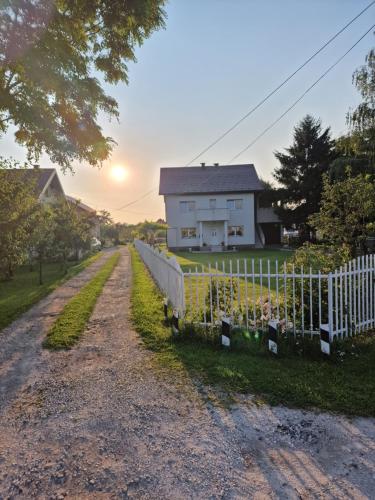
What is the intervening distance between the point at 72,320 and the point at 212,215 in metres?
23.6

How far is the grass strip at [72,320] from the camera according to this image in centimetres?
566

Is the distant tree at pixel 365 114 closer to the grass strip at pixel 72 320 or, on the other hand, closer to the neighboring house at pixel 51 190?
the grass strip at pixel 72 320

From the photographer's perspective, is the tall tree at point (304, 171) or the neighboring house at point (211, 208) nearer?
the tall tree at point (304, 171)

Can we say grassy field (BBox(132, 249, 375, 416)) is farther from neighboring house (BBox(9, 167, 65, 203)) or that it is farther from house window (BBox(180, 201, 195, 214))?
house window (BBox(180, 201, 195, 214))

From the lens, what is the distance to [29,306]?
8672 mm

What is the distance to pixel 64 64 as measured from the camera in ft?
22.7

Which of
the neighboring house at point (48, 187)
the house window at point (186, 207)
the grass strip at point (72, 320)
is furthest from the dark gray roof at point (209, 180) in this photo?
the grass strip at point (72, 320)

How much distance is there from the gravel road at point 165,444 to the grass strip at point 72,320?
54.7 inches

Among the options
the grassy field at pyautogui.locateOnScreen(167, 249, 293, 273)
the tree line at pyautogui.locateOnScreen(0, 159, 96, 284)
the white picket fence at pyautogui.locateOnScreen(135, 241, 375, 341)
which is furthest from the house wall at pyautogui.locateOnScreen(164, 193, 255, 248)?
the white picket fence at pyautogui.locateOnScreen(135, 241, 375, 341)

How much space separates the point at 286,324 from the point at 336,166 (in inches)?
580

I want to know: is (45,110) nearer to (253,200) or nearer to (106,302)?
(106,302)

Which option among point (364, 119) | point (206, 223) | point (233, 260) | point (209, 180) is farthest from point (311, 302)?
point (209, 180)

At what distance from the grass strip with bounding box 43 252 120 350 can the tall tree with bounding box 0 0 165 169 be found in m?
4.08

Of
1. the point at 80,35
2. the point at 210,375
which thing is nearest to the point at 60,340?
the point at 210,375
